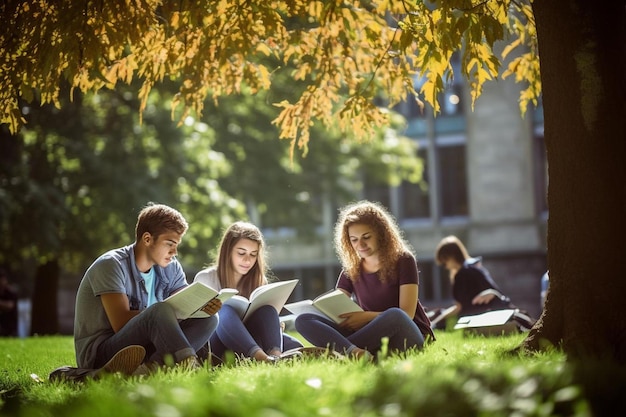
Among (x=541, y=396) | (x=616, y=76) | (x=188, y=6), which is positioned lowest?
(x=541, y=396)

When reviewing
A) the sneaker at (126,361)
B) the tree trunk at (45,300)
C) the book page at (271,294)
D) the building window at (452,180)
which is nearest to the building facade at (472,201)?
the building window at (452,180)

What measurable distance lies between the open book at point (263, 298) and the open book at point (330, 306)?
13 cm

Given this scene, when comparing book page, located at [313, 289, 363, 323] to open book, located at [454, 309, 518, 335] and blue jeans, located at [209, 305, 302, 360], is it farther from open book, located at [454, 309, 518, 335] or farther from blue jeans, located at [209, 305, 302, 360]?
open book, located at [454, 309, 518, 335]

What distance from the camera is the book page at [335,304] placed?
22.6ft

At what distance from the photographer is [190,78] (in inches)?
352

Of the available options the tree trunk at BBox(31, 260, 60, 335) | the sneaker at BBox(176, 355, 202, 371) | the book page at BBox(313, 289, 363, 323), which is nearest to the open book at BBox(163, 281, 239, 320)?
the sneaker at BBox(176, 355, 202, 371)

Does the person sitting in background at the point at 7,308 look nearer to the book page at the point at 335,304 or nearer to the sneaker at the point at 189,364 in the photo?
the book page at the point at 335,304

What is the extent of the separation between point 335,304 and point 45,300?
13.3 metres

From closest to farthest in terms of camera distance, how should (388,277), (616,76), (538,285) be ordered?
(616,76)
(388,277)
(538,285)

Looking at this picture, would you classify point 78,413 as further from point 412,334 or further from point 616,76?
point 616,76

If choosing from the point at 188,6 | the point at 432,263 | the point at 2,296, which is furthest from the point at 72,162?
the point at 432,263

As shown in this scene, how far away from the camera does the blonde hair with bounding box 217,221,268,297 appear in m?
7.75

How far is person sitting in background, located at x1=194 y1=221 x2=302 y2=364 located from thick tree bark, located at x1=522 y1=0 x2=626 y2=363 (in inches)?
77.4

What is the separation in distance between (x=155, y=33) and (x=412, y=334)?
11.6 feet
